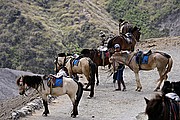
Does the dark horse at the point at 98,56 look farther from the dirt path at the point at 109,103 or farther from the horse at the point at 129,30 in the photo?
the horse at the point at 129,30

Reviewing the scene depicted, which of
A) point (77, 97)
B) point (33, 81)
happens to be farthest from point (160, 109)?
point (33, 81)

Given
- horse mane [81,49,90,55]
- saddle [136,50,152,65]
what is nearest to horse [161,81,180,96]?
saddle [136,50,152,65]

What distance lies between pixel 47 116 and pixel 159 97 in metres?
5.65

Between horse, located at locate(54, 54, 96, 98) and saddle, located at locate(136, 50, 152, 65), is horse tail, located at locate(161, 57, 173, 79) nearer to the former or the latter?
saddle, located at locate(136, 50, 152, 65)

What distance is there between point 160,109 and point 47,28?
4580 cm

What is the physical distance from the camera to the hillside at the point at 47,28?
4406 centimetres

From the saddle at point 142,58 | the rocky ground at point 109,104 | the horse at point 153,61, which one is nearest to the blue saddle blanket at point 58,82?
the rocky ground at point 109,104

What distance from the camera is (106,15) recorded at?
57.4m

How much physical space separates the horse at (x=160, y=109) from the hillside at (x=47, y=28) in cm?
3378

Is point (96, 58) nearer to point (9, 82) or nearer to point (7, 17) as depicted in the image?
point (9, 82)

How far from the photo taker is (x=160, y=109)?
6457 millimetres

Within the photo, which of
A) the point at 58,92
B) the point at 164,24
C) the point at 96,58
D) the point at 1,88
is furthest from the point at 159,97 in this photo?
the point at 164,24

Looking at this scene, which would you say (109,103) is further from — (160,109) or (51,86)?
(160,109)

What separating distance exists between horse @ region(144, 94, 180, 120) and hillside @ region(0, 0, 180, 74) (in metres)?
33.8
